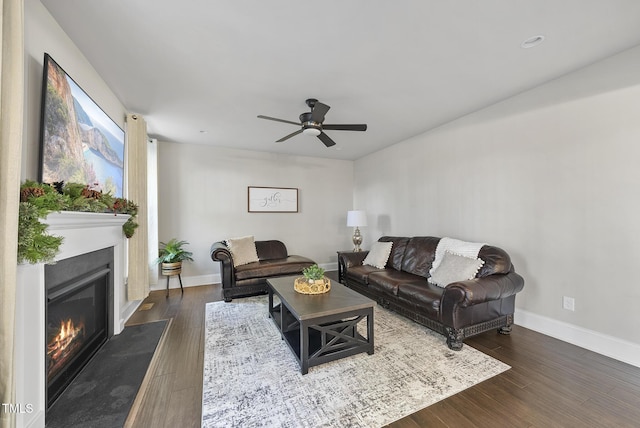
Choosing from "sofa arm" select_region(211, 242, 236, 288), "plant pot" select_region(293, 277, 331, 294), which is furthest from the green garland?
"sofa arm" select_region(211, 242, 236, 288)

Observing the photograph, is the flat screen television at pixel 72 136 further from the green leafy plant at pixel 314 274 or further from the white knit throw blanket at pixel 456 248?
the white knit throw blanket at pixel 456 248

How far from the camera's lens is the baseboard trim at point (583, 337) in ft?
7.18

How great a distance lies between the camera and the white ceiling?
67.3 inches

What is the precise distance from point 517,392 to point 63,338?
330cm

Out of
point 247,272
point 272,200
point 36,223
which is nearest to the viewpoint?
point 36,223

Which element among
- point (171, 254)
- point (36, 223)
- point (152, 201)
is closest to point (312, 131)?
point (36, 223)

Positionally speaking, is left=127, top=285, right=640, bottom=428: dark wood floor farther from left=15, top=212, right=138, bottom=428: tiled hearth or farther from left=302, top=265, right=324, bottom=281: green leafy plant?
left=302, top=265, right=324, bottom=281: green leafy plant

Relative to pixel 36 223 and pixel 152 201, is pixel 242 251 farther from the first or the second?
pixel 36 223

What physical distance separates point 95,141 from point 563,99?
458 centimetres

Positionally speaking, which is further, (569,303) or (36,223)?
(569,303)

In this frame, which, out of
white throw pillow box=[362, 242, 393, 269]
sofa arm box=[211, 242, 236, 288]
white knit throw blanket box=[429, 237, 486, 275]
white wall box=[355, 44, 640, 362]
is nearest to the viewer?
white wall box=[355, 44, 640, 362]

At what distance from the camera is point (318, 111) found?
268cm

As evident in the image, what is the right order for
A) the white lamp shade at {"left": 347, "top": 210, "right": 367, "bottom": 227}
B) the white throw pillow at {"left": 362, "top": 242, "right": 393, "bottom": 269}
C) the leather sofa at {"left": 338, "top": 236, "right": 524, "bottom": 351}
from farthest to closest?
the white lamp shade at {"left": 347, "top": 210, "right": 367, "bottom": 227} → the white throw pillow at {"left": 362, "top": 242, "right": 393, "bottom": 269} → the leather sofa at {"left": 338, "top": 236, "right": 524, "bottom": 351}

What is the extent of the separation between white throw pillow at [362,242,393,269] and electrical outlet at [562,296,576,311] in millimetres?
2030
